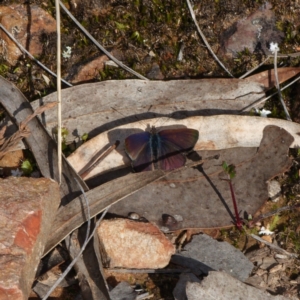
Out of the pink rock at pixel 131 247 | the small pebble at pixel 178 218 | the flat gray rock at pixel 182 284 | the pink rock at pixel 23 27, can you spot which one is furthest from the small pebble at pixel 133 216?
the pink rock at pixel 23 27

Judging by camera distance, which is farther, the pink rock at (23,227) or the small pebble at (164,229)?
the small pebble at (164,229)

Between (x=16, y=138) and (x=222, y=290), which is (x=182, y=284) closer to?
(x=222, y=290)

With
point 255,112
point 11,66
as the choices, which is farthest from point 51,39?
point 255,112

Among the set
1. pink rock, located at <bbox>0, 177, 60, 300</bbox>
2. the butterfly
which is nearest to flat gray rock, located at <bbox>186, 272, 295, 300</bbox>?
the butterfly

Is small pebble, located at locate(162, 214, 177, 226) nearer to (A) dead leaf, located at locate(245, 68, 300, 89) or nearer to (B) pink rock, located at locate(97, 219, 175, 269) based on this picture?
(B) pink rock, located at locate(97, 219, 175, 269)

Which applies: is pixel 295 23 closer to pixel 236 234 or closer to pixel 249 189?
pixel 249 189

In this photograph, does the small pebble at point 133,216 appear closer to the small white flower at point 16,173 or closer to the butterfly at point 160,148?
the butterfly at point 160,148

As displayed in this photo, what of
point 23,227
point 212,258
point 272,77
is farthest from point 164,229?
point 272,77

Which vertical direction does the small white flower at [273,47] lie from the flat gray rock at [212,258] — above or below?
above
